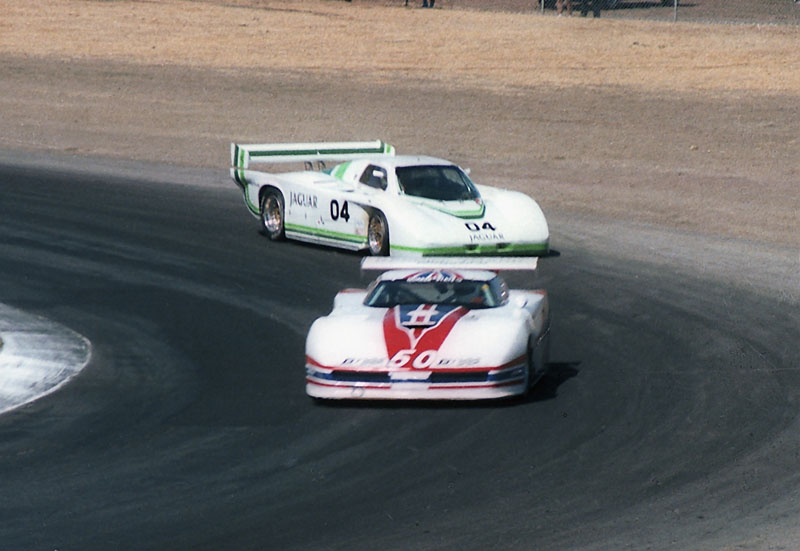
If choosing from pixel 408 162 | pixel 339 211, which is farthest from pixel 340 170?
pixel 408 162

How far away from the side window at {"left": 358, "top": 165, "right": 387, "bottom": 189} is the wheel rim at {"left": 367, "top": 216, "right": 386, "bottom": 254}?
0.60m

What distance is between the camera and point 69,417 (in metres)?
12.9

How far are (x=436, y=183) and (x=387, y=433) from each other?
334 inches

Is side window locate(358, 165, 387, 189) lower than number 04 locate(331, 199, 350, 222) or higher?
higher

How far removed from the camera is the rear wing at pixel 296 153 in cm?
2152

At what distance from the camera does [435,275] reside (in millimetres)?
14156

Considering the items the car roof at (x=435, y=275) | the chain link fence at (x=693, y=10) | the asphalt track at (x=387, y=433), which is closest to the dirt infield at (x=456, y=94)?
the chain link fence at (x=693, y=10)

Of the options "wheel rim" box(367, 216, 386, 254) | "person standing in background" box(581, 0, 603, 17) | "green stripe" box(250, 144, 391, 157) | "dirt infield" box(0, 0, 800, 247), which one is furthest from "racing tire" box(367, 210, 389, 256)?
"person standing in background" box(581, 0, 603, 17)

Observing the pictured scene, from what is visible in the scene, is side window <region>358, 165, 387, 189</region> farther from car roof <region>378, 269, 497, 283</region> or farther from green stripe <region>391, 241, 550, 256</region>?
car roof <region>378, 269, 497, 283</region>

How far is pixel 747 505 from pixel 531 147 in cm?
2038

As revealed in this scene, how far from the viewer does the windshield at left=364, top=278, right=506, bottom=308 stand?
544 inches

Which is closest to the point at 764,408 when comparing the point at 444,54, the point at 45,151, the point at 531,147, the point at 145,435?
the point at 145,435

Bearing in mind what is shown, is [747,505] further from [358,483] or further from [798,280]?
[798,280]

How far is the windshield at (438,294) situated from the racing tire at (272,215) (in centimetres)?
728
